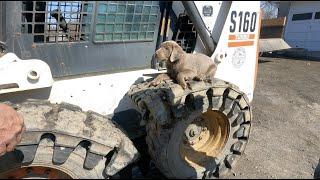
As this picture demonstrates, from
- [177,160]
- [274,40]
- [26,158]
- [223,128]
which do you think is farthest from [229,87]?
[274,40]

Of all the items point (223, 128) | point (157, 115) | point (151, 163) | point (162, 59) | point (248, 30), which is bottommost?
point (151, 163)

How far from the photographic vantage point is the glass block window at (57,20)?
263 centimetres

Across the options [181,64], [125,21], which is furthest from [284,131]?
[125,21]

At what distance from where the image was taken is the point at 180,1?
327cm

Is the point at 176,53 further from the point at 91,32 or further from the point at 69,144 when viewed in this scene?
the point at 69,144

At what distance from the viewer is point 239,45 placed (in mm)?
3811

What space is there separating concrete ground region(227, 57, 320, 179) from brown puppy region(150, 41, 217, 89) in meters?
0.82

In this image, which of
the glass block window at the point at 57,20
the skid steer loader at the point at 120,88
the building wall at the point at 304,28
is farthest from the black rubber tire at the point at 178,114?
the building wall at the point at 304,28

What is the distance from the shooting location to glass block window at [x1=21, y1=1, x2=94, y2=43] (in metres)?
2.63

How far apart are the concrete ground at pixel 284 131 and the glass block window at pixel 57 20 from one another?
4.63ft

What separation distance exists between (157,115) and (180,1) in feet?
2.92

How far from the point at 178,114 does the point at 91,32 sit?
88 cm

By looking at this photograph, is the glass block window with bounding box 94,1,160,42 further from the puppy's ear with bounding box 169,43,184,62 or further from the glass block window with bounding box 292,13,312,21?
the glass block window with bounding box 292,13,312,21

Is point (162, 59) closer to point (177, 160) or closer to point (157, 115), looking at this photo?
point (157, 115)
